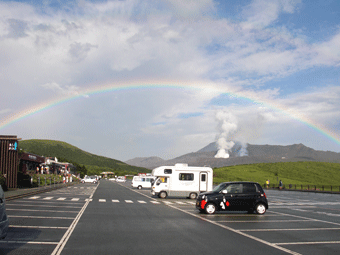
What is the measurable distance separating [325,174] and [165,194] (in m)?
113

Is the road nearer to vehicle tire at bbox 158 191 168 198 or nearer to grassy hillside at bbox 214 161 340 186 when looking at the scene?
vehicle tire at bbox 158 191 168 198

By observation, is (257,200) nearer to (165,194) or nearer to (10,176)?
(165,194)

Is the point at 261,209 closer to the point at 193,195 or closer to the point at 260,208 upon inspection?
the point at 260,208

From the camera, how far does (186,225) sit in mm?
13969

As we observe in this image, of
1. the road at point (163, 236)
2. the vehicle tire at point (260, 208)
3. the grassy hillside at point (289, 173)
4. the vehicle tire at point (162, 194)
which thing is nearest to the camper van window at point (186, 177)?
the vehicle tire at point (162, 194)

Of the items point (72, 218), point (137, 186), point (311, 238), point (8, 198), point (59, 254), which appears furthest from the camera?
point (137, 186)

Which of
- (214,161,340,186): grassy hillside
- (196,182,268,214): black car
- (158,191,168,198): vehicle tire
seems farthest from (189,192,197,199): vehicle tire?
(214,161,340,186): grassy hillside

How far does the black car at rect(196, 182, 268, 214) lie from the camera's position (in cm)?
1861

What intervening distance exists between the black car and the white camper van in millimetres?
11134

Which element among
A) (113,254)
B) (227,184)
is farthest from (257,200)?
(113,254)

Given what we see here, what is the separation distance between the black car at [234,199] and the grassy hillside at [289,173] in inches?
3403

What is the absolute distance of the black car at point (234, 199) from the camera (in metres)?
18.6

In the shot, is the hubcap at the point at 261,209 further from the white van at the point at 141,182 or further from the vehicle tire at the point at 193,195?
the white van at the point at 141,182

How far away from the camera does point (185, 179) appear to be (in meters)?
30.5
